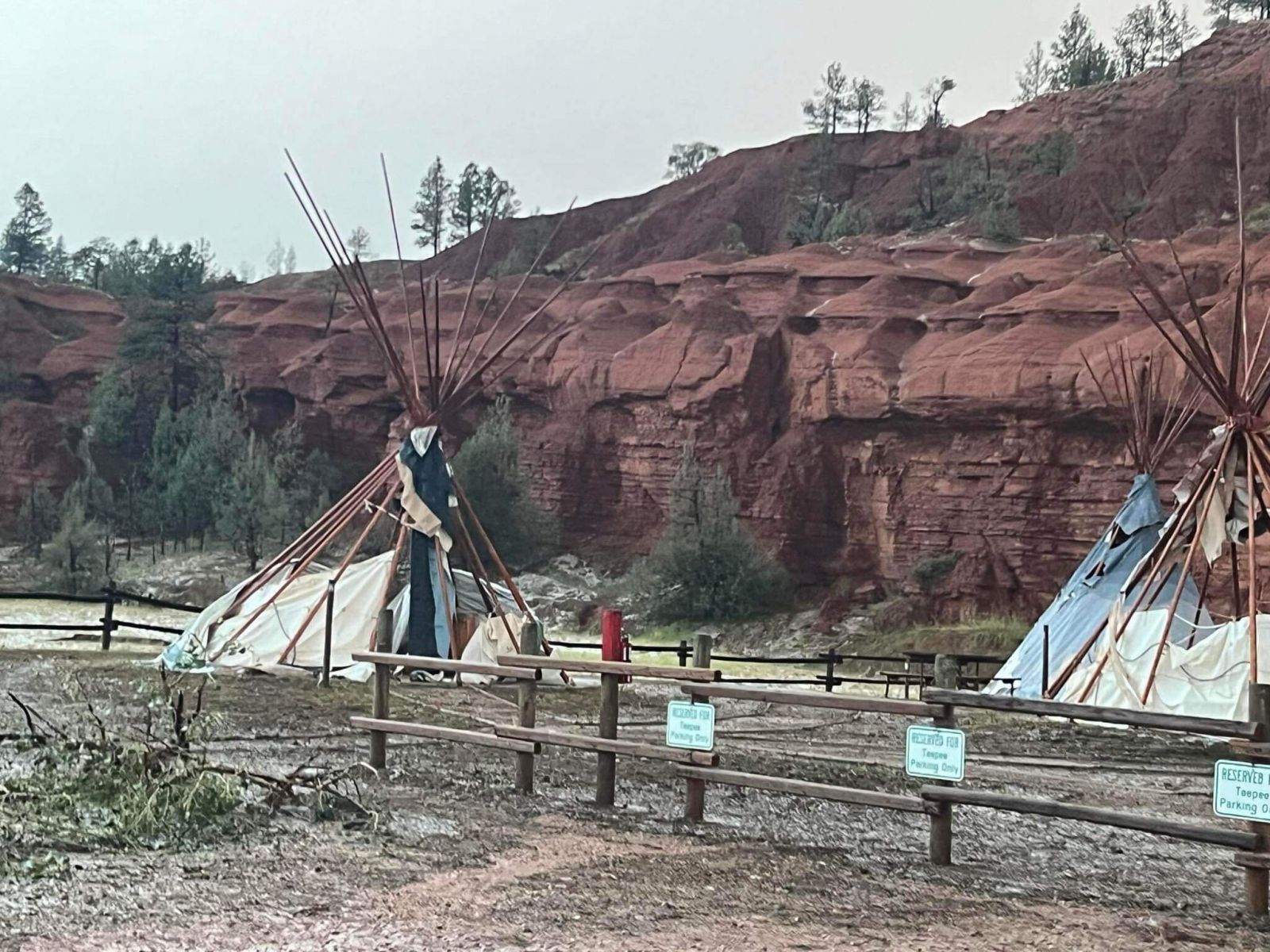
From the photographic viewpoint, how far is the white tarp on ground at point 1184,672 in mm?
12219

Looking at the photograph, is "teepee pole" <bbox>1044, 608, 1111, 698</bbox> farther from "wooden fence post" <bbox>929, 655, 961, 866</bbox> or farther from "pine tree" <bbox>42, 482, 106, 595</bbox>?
"pine tree" <bbox>42, 482, 106, 595</bbox>

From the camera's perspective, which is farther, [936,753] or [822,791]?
[822,791]

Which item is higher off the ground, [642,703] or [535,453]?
[535,453]

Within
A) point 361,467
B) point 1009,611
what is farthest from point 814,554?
point 361,467

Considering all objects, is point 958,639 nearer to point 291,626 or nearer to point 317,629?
point 317,629

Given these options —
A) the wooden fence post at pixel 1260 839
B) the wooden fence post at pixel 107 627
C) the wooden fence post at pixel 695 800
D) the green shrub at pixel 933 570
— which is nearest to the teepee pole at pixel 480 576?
the wooden fence post at pixel 107 627

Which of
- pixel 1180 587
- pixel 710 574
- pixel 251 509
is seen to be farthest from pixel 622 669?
pixel 251 509

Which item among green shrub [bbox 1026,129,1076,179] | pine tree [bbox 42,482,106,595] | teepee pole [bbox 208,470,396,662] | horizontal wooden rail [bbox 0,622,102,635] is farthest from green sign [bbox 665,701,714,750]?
green shrub [bbox 1026,129,1076,179]

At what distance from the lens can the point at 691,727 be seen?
678cm

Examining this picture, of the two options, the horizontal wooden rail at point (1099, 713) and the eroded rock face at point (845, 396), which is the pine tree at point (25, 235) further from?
the horizontal wooden rail at point (1099, 713)

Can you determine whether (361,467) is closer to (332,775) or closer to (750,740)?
(750,740)

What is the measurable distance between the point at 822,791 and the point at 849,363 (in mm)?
23165

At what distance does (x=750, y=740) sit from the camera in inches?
417

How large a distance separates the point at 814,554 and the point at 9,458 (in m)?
20.6
